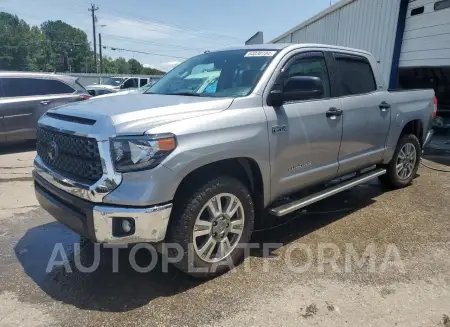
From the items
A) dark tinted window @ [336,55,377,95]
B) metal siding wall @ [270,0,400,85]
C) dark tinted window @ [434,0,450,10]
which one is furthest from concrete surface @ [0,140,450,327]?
metal siding wall @ [270,0,400,85]

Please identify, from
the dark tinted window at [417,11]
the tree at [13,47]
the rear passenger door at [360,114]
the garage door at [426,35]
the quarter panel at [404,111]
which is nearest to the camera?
the rear passenger door at [360,114]

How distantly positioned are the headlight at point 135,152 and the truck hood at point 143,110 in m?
0.07

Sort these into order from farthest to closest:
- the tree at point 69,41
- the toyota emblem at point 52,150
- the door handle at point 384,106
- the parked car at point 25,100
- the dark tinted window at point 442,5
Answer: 1. the tree at point 69,41
2. the dark tinted window at point 442,5
3. the parked car at point 25,100
4. the door handle at point 384,106
5. the toyota emblem at point 52,150

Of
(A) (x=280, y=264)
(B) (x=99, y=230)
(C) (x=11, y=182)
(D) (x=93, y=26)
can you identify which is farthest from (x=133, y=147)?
(D) (x=93, y=26)

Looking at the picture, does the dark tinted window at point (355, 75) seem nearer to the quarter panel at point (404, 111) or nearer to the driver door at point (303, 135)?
the driver door at point (303, 135)

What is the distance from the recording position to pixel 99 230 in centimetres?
256

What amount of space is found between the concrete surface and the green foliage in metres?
71.3

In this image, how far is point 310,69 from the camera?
3850 mm

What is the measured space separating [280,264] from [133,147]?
1.70 metres

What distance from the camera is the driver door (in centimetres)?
330

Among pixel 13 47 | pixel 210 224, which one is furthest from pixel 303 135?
pixel 13 47

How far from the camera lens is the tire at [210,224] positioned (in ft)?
9.07

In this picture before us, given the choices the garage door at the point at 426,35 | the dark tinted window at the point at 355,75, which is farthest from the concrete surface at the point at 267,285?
the garage door at the point at 426,35

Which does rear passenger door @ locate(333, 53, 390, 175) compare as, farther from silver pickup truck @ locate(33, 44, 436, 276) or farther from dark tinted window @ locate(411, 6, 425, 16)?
dark tinted window @ locate(411, 6, 425, 16)
